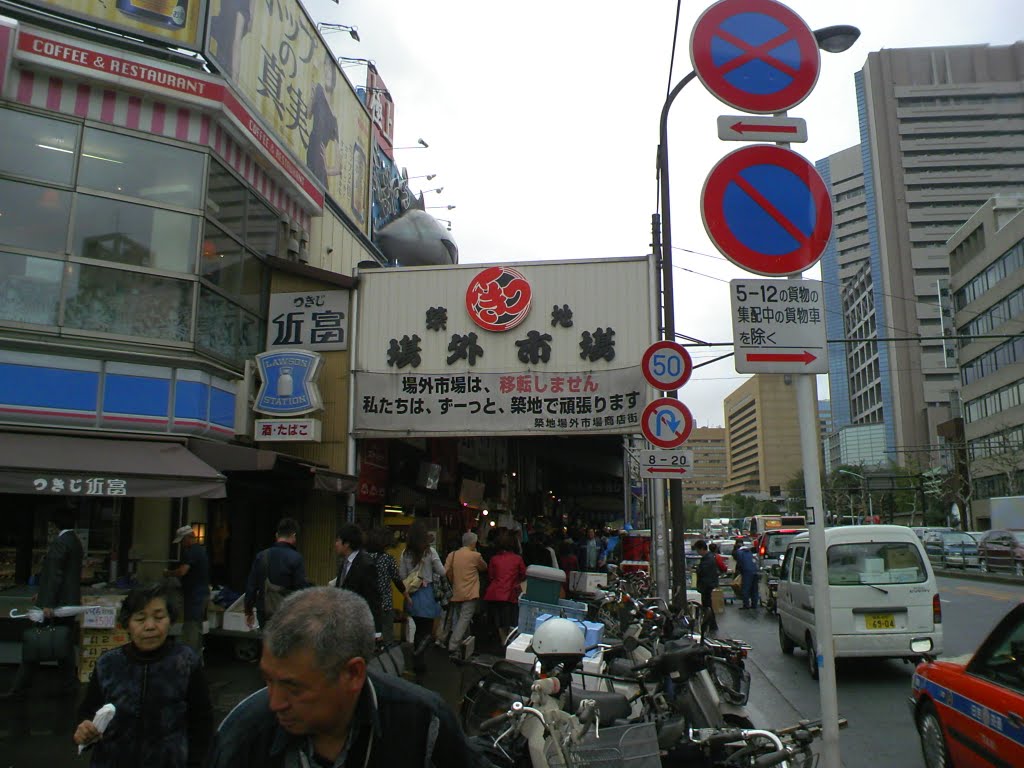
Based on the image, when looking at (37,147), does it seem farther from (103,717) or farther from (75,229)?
(103,717)

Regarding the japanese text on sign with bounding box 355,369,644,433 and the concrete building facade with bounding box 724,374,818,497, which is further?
the concrete building facade with bounding box 724,374,818,497

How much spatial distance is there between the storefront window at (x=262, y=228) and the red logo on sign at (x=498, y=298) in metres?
3.41

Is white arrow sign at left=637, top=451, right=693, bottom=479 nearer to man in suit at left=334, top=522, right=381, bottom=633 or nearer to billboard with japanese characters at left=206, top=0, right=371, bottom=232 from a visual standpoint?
man in suit at left=334, top=522, right=381, bottom=633

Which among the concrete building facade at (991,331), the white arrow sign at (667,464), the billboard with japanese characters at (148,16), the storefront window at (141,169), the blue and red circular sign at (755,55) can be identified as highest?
the concrete building facade at (991,331)

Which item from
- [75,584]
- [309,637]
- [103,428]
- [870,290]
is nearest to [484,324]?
[103,428]

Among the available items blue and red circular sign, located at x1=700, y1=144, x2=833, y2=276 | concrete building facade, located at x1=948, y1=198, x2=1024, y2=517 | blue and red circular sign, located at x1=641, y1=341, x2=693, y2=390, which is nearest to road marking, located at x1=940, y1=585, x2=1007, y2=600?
blue and red circular sign, located at x1=641, y1=341, x2=693, y2=390

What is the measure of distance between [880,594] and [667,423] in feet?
11.2

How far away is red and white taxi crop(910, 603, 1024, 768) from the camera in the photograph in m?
4.36

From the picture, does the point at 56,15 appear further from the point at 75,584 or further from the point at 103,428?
the point at 75,584

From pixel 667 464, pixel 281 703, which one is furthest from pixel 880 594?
pixel 281 703

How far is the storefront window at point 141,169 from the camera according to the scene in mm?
10406

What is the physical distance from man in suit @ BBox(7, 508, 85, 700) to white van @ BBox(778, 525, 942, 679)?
28.0 ft

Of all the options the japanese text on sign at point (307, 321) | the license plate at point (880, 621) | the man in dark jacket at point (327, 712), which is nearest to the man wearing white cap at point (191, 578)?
the japanese text on sign at point (307, 321)

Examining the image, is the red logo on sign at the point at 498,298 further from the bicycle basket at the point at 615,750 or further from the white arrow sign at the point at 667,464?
the bicycle basket at the point at 615,750
